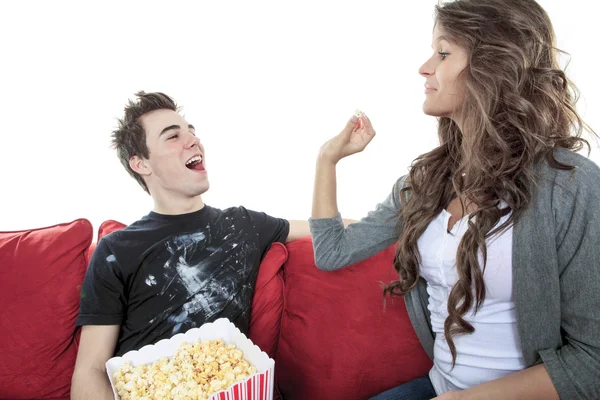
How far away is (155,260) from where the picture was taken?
144 cm

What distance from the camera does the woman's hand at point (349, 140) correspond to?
4.33ft

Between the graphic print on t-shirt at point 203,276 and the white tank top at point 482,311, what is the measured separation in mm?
594

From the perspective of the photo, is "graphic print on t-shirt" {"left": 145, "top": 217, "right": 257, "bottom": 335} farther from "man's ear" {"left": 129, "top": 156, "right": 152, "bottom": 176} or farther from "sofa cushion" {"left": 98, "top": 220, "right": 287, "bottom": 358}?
"man's ear" {"left": 129, "top": 156, "right": 152, "bottom": 176}

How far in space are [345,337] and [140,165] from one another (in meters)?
0.86

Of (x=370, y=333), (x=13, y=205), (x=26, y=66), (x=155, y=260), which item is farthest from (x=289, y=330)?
(x=26, y=66)

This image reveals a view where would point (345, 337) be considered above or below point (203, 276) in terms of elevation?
below

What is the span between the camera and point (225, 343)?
4.06ft

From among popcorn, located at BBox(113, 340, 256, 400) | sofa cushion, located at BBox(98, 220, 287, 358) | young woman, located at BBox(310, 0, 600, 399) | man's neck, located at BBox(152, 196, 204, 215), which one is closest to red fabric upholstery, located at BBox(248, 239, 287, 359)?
sofa cushion, located at BBox(98, 220, 287, 358)

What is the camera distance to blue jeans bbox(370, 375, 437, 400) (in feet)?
4.25

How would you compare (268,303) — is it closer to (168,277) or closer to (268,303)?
(268,303)

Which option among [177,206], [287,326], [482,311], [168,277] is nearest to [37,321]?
[168,277]

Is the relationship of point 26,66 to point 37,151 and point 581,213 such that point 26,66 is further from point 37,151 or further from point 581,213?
point 581,213

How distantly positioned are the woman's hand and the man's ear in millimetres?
596

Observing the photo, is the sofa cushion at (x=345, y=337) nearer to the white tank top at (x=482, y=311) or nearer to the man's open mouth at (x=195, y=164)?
the white tank top at (x=482, y=311)
